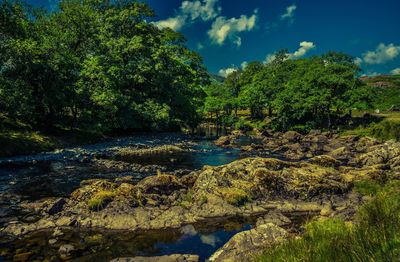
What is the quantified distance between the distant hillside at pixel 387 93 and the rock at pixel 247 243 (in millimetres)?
64511

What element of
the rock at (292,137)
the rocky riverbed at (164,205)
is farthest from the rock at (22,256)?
the rock at (292,137)

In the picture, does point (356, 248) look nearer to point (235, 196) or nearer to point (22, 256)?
point (22, 256)

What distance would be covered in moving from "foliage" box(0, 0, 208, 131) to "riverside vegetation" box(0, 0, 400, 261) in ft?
0.76

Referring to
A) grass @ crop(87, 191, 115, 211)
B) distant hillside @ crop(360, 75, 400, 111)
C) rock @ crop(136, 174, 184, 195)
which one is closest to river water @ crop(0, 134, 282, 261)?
grass @ crop(87, 191, 115, 211)

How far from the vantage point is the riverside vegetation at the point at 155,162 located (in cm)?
1230

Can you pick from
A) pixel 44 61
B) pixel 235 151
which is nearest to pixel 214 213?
pixel 235 151

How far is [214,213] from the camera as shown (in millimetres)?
17078

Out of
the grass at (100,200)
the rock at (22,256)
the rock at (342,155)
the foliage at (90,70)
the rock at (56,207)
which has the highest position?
the foliage at (90,70)

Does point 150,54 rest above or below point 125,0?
below

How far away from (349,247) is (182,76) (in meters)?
65.5

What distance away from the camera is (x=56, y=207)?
16703 millimetres

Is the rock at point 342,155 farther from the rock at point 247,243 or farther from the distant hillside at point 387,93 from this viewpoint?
the distant hillside at point 387,93

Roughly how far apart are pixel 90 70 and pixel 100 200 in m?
34.8

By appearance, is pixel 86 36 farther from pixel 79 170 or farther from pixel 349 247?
pixel 349 247
